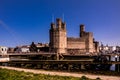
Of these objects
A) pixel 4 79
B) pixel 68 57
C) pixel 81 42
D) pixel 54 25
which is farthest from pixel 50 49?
pixel 4 79

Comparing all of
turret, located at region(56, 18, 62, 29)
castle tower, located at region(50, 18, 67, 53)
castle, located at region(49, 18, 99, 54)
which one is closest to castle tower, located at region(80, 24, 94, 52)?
castle, located at region(49, 18, 99, 54)

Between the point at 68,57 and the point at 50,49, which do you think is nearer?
the point at 68,57

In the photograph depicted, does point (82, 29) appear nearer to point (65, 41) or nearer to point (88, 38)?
point (88, 38)

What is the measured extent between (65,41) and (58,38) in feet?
21.0

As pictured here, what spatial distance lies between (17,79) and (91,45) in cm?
11726

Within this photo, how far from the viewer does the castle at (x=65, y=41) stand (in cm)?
11868

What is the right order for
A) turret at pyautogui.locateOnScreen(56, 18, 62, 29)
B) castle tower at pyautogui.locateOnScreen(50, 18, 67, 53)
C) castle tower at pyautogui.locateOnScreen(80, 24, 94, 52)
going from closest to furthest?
castle tower at pyautogui.locateOnScreen(50, 18, 67, 53) < turret at pyautogui.locateOnScreen(56, 18, 62, 29) < castle tower at pyautogui.locateOnScreen(80, 24, 94, 52)

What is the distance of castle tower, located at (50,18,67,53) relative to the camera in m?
118

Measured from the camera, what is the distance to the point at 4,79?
879 inches

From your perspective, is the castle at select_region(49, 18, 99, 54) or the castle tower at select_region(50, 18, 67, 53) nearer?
the castle tower at select_region(50, 18, 67, 53)

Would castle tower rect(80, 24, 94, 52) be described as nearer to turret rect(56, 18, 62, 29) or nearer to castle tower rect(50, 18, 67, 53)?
castle tower rect(50, 18, 67, 53)

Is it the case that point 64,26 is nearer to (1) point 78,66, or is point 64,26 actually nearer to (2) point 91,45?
(2) point 91,45

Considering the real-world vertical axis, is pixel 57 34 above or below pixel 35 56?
above

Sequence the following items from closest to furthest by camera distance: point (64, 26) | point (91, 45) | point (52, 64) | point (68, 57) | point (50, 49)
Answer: point (52, 64), point (68, 57), point (50, 49), point (64, 26), point (91, 45)
